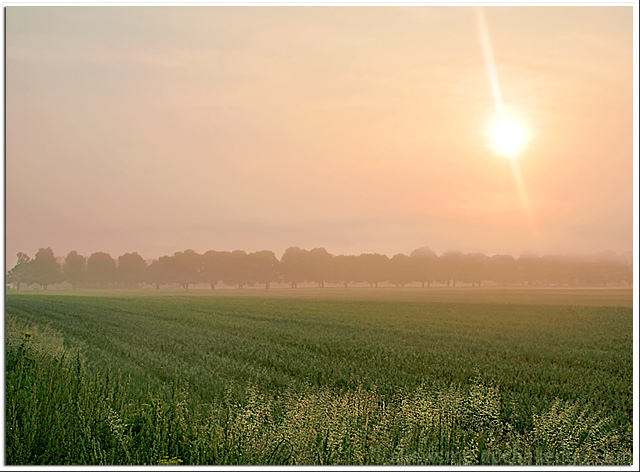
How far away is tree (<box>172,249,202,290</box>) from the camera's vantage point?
55625 millimetres

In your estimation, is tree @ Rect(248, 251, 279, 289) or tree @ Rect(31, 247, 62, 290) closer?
tree @ Rect(31, 247, 62, 290)

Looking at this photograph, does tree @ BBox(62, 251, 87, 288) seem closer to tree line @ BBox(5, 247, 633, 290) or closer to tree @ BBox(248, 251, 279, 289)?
tree line @ BBox(5, 247, 633, 290)

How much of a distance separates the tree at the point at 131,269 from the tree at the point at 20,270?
1947 cm

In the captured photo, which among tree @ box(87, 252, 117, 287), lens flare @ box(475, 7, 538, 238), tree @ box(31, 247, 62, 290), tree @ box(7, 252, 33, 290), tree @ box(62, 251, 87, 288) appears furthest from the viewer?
tree @ box(87, 252, 117, 287)

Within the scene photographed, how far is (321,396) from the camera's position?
967cm

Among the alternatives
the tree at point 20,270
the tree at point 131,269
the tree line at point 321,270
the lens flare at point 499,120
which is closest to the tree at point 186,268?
the tree line at point 321,270

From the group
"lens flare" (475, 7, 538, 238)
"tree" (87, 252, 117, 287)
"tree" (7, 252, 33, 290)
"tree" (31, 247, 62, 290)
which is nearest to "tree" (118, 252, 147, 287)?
"tree" (87, 252, 117, 287)

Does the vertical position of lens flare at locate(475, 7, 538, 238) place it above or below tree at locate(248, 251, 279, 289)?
above

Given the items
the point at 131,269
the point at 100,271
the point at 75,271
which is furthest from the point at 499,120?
the point at 131,269

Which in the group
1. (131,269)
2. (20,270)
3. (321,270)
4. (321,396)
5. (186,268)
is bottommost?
(321,396)

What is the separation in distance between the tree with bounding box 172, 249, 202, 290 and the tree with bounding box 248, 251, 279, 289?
299 inches

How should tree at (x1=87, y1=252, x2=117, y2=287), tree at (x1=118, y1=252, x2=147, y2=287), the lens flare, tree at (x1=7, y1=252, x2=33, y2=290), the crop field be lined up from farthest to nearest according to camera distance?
tree at (x1=118, y1=252, x2=147, y2=287) < tree at (x1=87, y1=252, x2=117, y2=287) < tree at (x1=7, y1=252, x2=33, y2=290) < the lens flare < the crop field

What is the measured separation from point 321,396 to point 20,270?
24.9 meters

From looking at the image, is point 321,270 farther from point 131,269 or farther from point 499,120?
point 499,120
